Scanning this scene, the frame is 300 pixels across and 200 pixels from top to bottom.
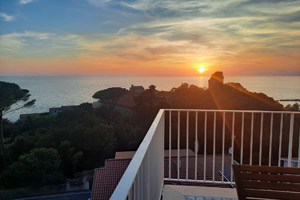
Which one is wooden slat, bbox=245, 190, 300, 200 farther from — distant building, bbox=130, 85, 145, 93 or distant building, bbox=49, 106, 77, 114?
distant building, bbox=49, 106, 77, 114

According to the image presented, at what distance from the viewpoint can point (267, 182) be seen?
1526mm

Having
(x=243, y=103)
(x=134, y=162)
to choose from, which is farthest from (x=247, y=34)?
(x=134, y=162)

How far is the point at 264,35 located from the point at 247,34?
0.58 metres

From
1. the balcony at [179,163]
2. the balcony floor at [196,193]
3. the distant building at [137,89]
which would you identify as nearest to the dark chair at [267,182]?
the balcony at [179,163]

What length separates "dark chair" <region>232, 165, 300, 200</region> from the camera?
147 centimetres

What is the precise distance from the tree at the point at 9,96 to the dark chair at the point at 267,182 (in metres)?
20.5

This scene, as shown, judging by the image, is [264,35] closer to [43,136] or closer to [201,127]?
→ [201,127]

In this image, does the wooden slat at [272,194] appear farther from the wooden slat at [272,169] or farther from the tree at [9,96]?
the tree at [9,96]

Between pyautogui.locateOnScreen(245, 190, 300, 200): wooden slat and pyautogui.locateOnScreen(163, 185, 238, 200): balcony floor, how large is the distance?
1450 millimetres

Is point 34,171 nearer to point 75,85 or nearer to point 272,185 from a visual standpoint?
point 75,85

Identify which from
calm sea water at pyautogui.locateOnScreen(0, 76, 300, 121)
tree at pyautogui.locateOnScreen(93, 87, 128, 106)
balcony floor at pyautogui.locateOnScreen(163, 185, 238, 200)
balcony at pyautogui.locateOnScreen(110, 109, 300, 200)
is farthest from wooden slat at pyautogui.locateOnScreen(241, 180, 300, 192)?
tree at pyautogui.locateOnScreen(93, 87, 128, 106)

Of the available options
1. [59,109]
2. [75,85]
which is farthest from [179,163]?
[75,85]

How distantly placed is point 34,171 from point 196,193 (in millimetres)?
17143

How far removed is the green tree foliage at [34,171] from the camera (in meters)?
17.0
